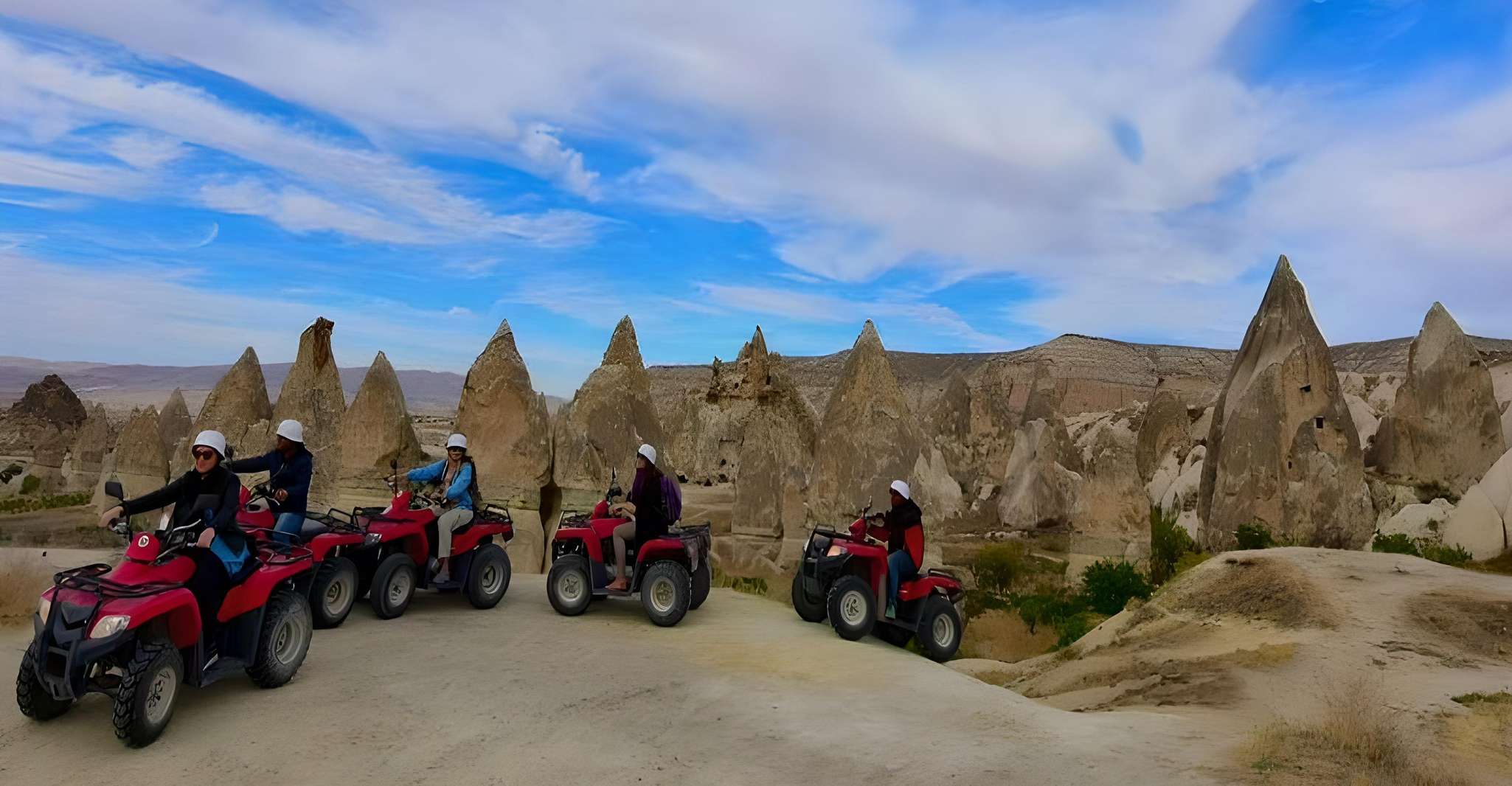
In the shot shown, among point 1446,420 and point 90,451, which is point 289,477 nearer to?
point 1446,420

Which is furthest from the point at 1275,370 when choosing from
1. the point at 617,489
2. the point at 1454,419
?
the point at 617,489

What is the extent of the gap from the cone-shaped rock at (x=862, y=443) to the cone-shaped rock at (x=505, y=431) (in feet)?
14.0

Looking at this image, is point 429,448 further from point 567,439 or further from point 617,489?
point 617,489

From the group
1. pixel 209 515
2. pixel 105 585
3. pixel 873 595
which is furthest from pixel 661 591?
pixel 105 585

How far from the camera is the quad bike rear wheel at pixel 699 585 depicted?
1023 centimetres

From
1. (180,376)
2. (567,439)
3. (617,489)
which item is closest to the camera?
(617,489)

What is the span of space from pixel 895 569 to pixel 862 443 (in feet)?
15.6

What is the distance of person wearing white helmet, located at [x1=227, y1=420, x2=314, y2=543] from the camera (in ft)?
25.4

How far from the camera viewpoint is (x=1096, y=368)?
314ft

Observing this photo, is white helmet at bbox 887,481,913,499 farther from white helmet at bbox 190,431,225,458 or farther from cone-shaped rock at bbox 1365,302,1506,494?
cone-shaped rock at bbox 1365,302,1506,494

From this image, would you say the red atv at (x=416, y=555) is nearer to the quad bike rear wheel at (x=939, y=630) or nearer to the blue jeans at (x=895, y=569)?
the blue jeans at (x=895, y=569)

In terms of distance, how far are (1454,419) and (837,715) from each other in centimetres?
2159

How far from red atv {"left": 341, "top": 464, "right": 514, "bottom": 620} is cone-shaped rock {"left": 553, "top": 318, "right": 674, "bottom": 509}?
4730 mm

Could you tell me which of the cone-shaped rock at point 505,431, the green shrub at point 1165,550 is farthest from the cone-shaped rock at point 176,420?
the green shrub at point 1165,550
